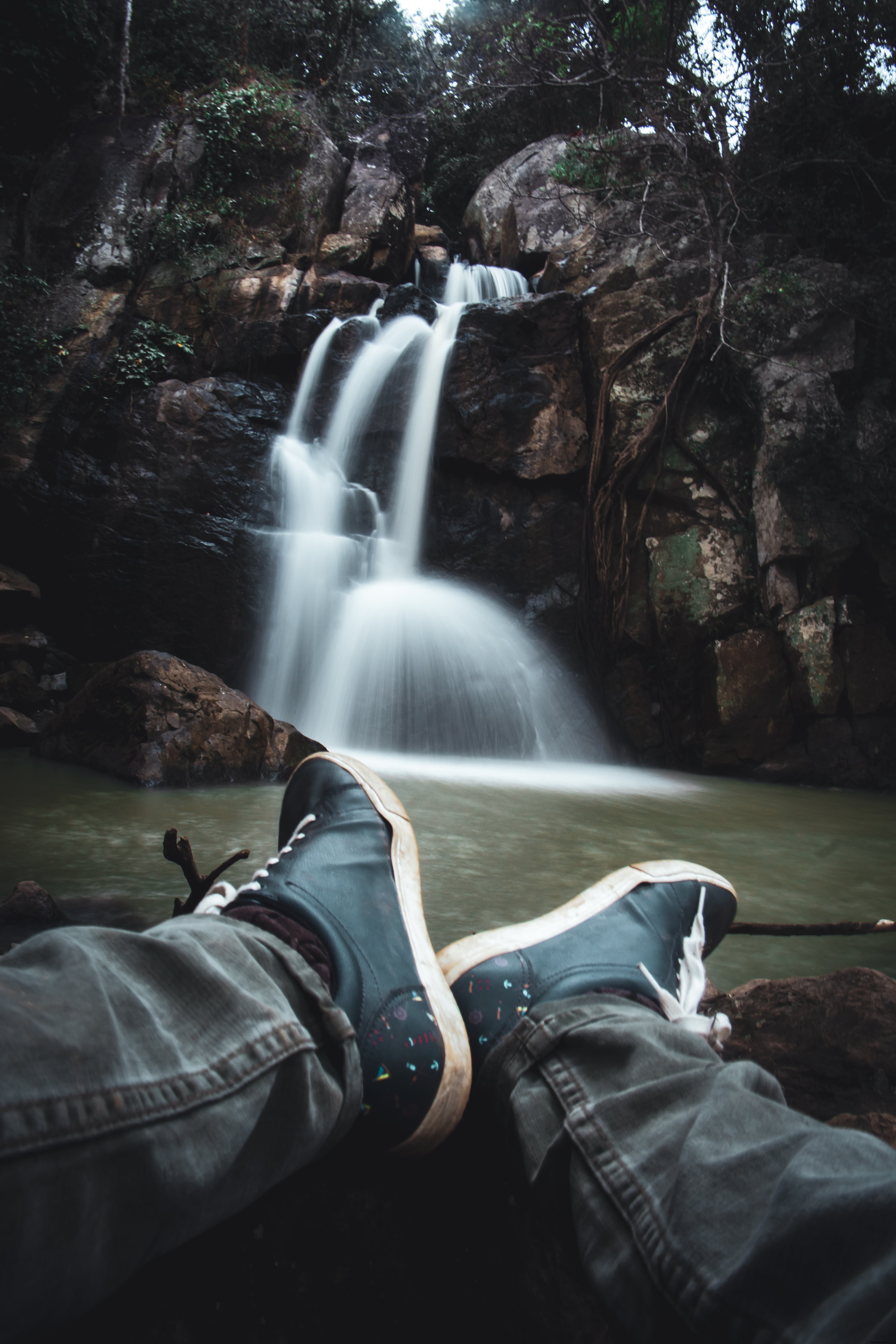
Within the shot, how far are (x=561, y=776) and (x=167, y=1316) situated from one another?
183 inches

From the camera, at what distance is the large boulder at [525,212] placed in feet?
29.7

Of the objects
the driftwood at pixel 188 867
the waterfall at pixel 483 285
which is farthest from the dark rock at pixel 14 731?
the waterfall at pixel 483 285

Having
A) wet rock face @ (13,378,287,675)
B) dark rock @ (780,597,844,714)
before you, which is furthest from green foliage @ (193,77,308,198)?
dark rock @ (780,597,844,714)

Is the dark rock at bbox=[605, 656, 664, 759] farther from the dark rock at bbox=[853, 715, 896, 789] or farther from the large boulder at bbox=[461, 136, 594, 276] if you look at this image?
the large boulder at bbox=[461, 136, 594, 276]

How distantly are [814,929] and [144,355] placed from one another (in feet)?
26.3

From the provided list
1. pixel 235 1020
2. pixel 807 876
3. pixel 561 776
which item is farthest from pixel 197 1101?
pixel 561 776

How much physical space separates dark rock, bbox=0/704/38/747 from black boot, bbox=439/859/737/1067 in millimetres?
4406

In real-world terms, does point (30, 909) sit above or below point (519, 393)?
below

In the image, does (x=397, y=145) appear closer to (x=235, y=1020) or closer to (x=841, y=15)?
(x=841, y=15)

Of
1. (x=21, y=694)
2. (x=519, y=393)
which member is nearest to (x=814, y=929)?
(x=21, y=694)

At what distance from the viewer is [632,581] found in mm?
6266

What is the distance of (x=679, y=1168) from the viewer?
2.10ft

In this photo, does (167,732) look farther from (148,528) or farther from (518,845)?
(148,528)

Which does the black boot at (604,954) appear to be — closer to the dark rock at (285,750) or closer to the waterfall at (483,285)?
the dark rock at (285,750)
